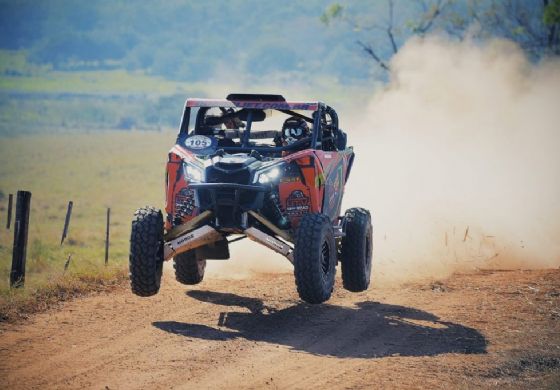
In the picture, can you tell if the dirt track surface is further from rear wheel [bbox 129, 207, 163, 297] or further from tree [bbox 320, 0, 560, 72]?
tree [bbox 320, 0, 560, 72]

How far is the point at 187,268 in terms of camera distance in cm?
1395

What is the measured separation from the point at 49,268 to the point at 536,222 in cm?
1005

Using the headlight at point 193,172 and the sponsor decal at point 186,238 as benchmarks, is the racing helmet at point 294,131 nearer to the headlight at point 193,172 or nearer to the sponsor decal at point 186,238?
the headlight at point 193,172

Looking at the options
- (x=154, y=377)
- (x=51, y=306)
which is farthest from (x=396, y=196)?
(x=154, y=377)

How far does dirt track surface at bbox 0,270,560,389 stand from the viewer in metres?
9.66

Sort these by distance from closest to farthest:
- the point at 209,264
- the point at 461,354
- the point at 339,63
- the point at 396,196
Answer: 1. the point at 461,354
2. the point at 209,264
3. the point at 396,196
4. the point at 339,63

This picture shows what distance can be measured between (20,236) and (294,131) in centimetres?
409

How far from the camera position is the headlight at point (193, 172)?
1218 cm

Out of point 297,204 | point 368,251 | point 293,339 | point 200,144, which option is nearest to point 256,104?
point 200,144

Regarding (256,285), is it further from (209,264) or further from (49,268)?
(49,268)

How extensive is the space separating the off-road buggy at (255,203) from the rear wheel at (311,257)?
0.04 feet

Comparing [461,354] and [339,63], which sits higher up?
[339,63]

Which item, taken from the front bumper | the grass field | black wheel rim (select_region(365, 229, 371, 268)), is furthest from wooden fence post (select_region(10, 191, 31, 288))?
black wheel rim (select_region(365, 229, 371, 268))

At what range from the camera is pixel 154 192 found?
51281mm
